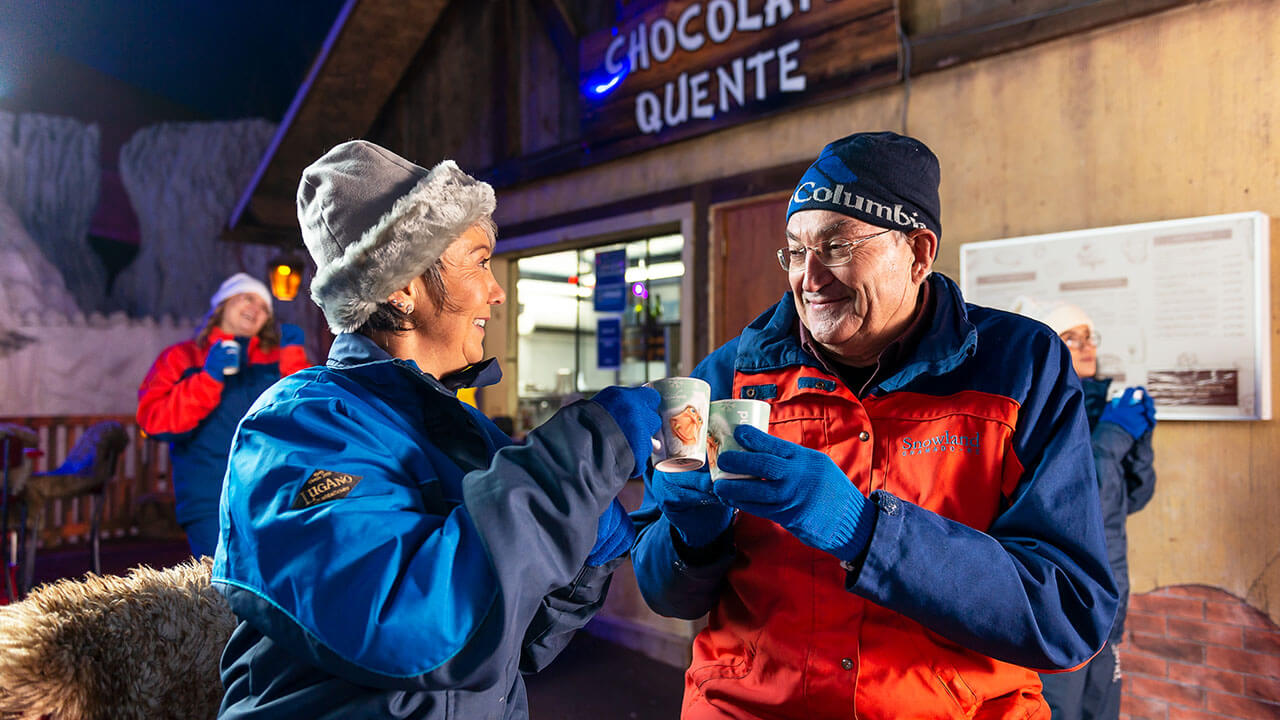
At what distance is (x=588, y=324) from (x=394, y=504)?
5150 mm

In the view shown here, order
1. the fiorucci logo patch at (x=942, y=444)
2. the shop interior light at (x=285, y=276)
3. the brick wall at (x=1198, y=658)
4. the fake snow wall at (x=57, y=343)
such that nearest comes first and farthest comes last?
the fiorucci logo patch at (x=942, y=444) < the brick wall at (x=1198, y=658) < the shop interior light at (x=285, y=276) < the fake snow wall at (x=57, y=343)

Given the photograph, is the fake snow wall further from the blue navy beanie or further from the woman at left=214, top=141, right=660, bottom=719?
the blue navy beanie

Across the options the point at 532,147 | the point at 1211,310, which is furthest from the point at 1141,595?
the point at 532,147

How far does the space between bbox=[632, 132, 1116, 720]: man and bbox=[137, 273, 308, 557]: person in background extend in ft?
9.59

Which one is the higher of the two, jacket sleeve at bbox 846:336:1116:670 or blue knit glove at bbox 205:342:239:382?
blue knit glove at bbox 205:342:239:382

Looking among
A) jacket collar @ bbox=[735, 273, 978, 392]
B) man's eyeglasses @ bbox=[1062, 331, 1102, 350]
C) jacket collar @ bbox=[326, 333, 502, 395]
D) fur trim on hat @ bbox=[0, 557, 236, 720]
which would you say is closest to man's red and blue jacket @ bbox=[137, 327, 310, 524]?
fur trim on hat @ bbox=[0, 557, 236, 720]

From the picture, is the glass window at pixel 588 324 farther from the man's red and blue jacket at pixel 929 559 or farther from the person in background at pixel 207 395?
the man's red and blue jacket at pixel 929 559

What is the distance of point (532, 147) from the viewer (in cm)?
642

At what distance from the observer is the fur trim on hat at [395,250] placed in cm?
144

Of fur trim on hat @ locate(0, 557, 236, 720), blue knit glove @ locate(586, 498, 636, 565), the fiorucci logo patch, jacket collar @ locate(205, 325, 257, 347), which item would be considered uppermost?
jacket collar @ locate(205, 325, 257, 347)

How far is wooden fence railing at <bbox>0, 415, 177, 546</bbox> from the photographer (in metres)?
9.03

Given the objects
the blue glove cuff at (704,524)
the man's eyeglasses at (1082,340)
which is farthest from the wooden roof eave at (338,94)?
the blue glove cuff at (704,524)

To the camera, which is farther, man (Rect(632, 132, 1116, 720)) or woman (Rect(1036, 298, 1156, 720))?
woman (Rect(1036, 298, 1156, 720))

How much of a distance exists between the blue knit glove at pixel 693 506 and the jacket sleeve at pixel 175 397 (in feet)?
10.2
